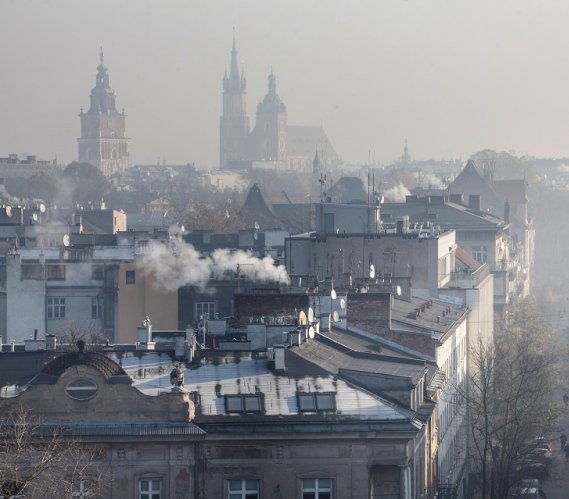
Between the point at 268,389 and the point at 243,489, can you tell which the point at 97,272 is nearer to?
the point at 268,389

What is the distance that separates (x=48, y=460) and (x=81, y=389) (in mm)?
3523

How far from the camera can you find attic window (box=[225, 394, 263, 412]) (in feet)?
143

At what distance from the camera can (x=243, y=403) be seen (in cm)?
4388

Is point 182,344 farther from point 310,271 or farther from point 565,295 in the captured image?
point 565,295

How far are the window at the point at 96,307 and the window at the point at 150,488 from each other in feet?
116

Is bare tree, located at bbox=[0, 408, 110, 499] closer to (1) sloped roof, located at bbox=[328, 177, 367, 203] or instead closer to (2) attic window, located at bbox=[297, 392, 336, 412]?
(2) attic window, located at bbox=[297, 392, 336, 412]

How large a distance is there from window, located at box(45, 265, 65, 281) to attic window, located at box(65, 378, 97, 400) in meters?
36.4

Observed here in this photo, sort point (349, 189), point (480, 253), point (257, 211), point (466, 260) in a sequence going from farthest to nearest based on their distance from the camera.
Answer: point (349, 189) < point (257, 211) < point (480, 253) < point (466, 260)

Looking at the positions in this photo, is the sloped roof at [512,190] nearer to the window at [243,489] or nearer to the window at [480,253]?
the window at [480,253]

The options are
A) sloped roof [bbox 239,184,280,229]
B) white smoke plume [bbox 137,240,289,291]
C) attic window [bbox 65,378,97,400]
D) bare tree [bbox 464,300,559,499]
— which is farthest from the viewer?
sloped roof [bbox 239,184,280,229]

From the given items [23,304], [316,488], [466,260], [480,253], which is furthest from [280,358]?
[480,253]

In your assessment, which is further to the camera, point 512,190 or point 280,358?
point 512,190

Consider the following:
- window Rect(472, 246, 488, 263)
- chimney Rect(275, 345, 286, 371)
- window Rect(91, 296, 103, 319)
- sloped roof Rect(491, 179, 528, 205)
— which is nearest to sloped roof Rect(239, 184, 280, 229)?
sloped roof Rect(491, 179, 528, 205)

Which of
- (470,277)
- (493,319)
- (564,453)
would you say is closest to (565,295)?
(493,319)
